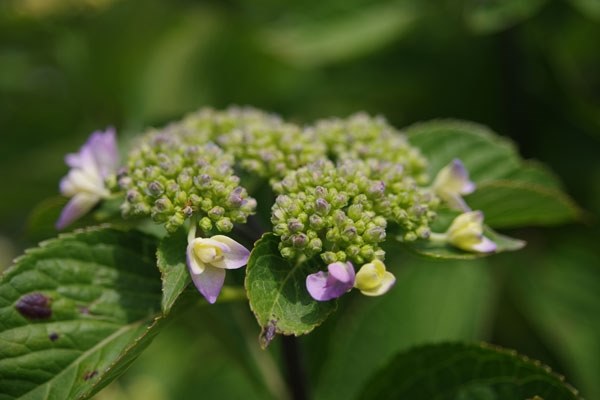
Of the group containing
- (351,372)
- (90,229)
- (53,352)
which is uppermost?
(90,229)

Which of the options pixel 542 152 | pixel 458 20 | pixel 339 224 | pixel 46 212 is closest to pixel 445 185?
pixel 339 224

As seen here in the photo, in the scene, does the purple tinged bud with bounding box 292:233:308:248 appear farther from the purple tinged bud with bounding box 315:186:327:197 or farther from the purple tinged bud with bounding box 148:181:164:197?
the purple tinged bud with bounding box 148:181:164:197

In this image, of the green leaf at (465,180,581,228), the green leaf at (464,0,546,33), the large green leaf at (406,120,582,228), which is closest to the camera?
the green leaf at (465,180,581,228)

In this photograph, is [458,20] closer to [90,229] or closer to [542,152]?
A: [542,152]

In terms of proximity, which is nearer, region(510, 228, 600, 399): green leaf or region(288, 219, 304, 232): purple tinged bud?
region(288, 219, 304, 232): purple tinged bud

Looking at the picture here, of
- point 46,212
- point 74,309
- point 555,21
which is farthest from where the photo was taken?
point 555,21

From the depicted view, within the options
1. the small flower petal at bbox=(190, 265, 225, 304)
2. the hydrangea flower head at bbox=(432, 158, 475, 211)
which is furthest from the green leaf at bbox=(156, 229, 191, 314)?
the hydrangea flower head at bbox=(432, 158, 475, 211)

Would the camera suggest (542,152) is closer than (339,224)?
No
